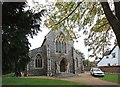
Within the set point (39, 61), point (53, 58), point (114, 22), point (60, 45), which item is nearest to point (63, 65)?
point (53, 58)

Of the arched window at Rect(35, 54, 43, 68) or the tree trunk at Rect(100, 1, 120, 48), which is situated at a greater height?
the arched window at Rect(35, 54, 43, 68)

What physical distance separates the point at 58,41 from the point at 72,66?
5.63 m

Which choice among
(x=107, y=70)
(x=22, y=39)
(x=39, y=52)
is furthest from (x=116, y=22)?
(x=107, y=70)

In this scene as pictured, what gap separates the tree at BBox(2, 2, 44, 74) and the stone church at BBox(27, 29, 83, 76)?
30475 mm

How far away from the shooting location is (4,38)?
43.4 ft

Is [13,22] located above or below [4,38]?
above

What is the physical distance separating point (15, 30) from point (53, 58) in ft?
115

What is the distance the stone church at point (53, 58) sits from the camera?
4728cm

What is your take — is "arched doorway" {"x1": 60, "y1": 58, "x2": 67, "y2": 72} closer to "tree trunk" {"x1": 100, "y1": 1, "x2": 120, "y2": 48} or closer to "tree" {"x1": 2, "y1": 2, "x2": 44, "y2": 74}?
"tree" {"x1": 2, "y1": 2, "x2": 44, "y2": 74}

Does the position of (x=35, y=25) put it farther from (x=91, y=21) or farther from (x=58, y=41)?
(x=58, y=41)

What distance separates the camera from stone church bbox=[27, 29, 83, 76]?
47.3 meters

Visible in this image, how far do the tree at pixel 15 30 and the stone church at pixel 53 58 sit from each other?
30.5 m

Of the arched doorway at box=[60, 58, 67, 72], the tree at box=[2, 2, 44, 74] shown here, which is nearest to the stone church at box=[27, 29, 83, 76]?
the arched doorway at box=[60, 58, 67, 72]

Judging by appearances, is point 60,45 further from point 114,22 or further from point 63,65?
point 114,22
